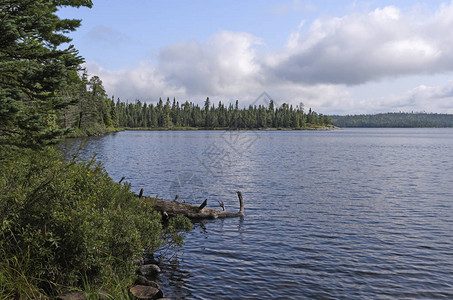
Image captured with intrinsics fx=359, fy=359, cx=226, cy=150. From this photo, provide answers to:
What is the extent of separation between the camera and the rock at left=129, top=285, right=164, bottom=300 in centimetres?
1000

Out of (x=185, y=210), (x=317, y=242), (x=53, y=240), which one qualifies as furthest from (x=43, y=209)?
(x=317, y=242)

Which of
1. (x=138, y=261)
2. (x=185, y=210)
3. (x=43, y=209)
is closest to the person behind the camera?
(x=43, y=209)

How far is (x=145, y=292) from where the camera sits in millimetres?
10273

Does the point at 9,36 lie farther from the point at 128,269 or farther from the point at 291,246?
the point at 291,246

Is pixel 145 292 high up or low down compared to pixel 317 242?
up

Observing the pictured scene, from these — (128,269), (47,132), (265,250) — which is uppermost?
(47,132)

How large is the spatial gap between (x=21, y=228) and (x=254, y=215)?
47.4ft

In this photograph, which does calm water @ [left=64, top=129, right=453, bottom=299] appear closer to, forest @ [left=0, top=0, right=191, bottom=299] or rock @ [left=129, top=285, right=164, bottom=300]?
rock @ [left=129, top=285, right=164, bottom=300]

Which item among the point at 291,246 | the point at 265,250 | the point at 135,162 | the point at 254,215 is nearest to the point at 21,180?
the point at 265,250

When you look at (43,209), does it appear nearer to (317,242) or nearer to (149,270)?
(149,270)

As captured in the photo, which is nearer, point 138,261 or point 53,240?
point 53,240

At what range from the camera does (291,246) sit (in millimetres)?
16047

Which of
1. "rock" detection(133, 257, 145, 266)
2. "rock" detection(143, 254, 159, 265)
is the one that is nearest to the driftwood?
"rock" detection(143, 254, 159, 265)

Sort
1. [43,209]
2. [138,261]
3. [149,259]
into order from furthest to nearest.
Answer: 1. [149,259]
2. [138,261]
3. [43,209]
